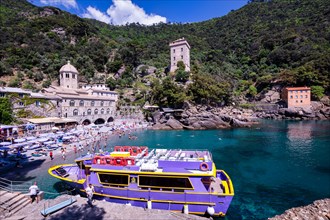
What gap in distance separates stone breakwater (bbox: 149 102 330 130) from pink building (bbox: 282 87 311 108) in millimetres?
2580

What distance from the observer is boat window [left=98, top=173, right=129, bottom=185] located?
12516mm

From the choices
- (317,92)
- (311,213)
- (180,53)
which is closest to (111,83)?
(180,53)

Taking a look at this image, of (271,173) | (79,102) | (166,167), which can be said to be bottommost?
(271,173)

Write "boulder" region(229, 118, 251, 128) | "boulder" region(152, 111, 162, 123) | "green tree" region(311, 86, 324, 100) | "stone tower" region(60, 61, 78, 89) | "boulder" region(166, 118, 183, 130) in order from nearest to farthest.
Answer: "boulder" region(229, 118, 251, 128), "boulder" region(166, 118, 183, 130), "boulder" region(152, 111, 162, 123), "stone tower" region(60, 61, 78, 89), "green tree" region(311, 86, 324, 100)

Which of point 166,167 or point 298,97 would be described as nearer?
point 166,167

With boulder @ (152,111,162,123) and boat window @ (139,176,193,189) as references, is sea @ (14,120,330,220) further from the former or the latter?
boulder @ (152,111,162,123)

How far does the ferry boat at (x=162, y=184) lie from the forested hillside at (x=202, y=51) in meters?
44.2

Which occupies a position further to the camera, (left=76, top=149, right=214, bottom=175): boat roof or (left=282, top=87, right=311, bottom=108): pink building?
(left=282, top=87, right=311, bottom=108): pink building

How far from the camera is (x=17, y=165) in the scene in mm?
19688

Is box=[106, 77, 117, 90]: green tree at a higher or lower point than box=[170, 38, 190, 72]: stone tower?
lower

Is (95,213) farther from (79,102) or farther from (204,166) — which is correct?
(79,102)

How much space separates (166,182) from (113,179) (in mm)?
3928

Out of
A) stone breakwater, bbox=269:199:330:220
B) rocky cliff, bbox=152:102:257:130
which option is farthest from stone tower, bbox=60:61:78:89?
stone breakwater, bbox=269:199:330:220

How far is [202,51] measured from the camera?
12106cm
